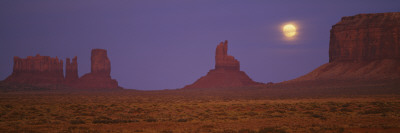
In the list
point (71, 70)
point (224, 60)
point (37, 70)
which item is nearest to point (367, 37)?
point (224, 60)

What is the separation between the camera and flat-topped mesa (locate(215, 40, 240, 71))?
11594cm

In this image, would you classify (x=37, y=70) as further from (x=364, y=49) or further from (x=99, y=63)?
(x=364, y=49)

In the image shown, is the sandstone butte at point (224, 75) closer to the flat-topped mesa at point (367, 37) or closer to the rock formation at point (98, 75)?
the rock formation at point (98, 75)

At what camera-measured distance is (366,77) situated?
69.8m

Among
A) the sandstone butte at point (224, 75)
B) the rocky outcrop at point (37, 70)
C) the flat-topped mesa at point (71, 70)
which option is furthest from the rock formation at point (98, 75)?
the sandstone butte at point (224, 75)

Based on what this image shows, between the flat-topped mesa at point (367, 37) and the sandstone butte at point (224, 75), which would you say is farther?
the sandstone butte at point (224, 75)

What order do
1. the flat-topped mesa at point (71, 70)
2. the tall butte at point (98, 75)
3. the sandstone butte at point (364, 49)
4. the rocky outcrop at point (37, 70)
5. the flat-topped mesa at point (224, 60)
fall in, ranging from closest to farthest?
1. the sandstone butte at point (364, 49)
2. the rocky outcrop at point (37, 70)
3. the flat-topped mesa at point (224, 60)
4. the tall butte at point (98, 75)
5. the flat-topped mesa at point (71, 70)

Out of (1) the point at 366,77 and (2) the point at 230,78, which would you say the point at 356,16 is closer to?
(1) the point at 366,77

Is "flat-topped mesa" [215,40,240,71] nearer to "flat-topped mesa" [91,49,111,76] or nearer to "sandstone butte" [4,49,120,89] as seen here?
"sandstone butte" [4,49,120,89]

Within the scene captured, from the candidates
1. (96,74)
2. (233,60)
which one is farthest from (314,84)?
(96,74)

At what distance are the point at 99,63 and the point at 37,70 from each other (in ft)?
65.6

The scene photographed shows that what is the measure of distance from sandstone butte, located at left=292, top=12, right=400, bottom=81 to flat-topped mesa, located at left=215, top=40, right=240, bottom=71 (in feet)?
116

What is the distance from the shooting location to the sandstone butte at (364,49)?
2881 inches

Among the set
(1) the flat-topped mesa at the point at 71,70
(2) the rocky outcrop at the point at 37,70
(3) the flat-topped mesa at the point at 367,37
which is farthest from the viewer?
(1) the flat-topped mesa at the point at 71,70
